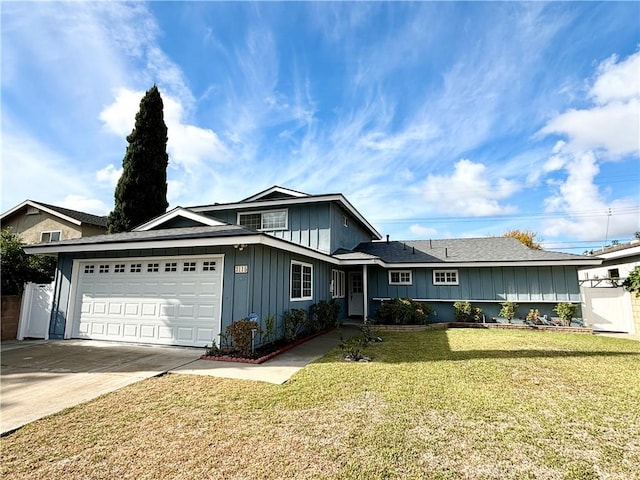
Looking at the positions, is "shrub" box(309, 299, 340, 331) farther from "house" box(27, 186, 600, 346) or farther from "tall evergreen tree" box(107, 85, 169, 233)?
"tall evergreen tree" box(107, 85, 169, 233)

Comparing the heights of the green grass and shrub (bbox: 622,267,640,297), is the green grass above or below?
below

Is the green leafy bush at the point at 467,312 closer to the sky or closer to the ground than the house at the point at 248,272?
closer to the ground

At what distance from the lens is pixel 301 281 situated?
10.1m

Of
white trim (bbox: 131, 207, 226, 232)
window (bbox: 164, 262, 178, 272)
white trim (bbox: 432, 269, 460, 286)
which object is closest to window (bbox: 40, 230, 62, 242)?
white trim (bbox: 131, 207, 226, 232)

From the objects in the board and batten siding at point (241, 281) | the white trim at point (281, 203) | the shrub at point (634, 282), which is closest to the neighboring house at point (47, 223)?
the white trim at point (281, 203)

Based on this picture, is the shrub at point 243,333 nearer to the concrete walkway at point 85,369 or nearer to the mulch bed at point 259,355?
the mulch bed at point 259,355

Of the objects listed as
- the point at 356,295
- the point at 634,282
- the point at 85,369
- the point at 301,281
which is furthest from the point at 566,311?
the point at 85,369

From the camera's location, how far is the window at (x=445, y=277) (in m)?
13.4

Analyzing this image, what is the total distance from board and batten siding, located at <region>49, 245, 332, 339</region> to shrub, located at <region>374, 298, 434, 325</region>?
3.59 metres

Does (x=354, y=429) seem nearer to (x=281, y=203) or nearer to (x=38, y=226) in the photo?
(x=281, y=203)

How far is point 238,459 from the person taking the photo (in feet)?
9.59

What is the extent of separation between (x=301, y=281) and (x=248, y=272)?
294cm

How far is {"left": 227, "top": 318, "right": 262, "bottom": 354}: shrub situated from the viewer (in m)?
6.80

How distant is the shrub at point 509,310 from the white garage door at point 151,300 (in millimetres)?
10919
